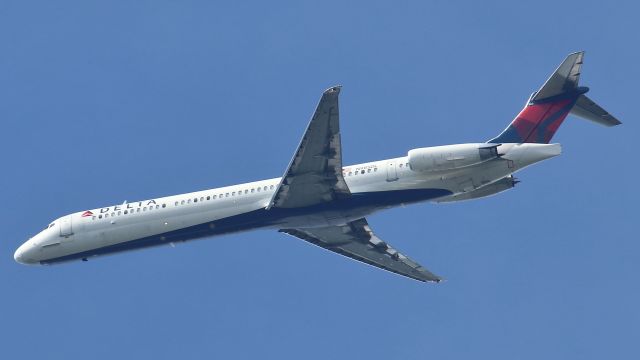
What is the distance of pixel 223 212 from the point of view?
155 feet

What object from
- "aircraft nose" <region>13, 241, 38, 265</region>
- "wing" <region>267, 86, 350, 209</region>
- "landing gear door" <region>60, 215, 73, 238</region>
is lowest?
"wing" <region>267, 86, 350, 209</region>

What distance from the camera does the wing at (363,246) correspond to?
50.7 metres

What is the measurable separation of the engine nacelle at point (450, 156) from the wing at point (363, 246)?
7.16 meters

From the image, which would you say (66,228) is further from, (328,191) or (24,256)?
(328,191)

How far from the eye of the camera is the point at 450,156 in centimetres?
4356

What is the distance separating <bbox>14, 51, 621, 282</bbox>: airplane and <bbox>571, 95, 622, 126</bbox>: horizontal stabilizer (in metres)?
0.04

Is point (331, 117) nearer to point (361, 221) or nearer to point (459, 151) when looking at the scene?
point (459, 151)

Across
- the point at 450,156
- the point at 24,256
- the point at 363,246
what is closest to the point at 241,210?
the point at 363,246

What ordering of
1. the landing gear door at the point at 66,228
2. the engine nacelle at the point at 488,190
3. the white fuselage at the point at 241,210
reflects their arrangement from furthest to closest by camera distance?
the landing gear door at the point at 66,228 < the engine nacelle at the point at 488,190 < the white fuselage at the point at 241,210

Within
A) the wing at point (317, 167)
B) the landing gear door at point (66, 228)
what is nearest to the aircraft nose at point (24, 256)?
the landing gear door at point (66, 228)

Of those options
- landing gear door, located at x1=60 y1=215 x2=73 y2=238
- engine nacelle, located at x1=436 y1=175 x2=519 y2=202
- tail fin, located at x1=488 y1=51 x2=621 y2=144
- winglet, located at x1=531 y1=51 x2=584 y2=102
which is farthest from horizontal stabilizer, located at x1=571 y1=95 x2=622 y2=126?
landing gear door, located at x1=60 y1=215 x2=73 y2=238

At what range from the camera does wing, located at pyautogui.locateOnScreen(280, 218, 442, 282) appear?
50656 mm

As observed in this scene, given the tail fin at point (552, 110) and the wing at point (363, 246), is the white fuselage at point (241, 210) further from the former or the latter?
the wing at point (363, 246)

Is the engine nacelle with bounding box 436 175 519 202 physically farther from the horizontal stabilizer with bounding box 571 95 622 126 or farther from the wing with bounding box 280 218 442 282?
the wing with bounding box 280 218 442 282
